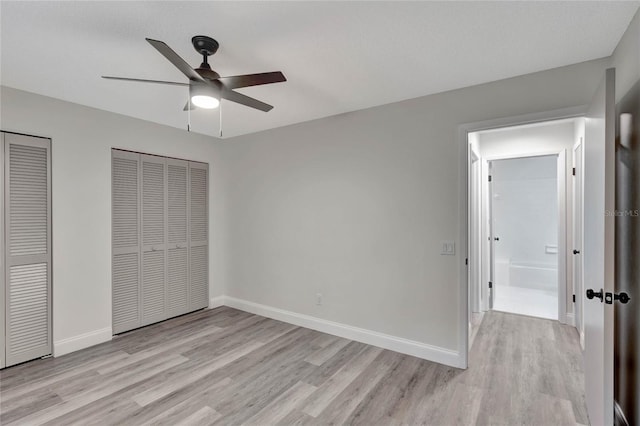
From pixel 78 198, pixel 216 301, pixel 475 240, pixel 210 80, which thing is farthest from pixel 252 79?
pixel 216 301

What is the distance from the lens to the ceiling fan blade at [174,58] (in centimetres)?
154

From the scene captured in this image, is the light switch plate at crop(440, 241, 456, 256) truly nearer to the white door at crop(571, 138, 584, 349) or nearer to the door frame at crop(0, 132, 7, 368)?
the white door at crop(571, 138, 584, 349)

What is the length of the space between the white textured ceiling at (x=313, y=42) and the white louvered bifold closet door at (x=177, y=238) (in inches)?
53.0

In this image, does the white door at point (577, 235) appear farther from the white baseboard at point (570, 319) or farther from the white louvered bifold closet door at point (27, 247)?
the white louvered bifold closet door at point (27, 247)

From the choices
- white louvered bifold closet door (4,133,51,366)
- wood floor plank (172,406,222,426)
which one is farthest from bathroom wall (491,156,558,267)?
white louvered bifold closet door (4,133,51,366)

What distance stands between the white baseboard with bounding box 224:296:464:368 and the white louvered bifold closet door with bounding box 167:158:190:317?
78 cm

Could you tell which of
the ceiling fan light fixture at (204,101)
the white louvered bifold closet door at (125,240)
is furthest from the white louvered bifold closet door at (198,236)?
the ceiling fan light fixture at (204,101)

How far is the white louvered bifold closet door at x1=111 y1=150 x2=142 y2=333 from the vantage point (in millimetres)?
3480

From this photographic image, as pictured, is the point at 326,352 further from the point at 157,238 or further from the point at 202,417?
the point at 157,238

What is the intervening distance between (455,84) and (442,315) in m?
2.07

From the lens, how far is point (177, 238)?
4.11 meters

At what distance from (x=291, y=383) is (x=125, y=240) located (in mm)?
2528

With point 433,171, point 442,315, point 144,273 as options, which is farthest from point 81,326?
point 433,171

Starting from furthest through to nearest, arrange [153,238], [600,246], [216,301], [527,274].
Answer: [527,274], [216,301], [153,238], [600,246]
